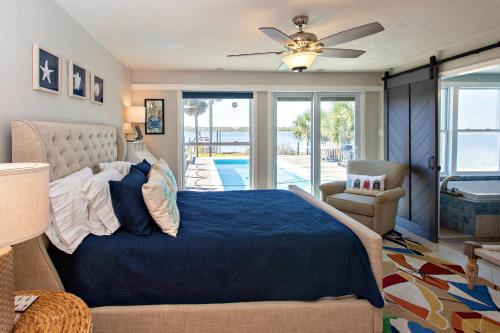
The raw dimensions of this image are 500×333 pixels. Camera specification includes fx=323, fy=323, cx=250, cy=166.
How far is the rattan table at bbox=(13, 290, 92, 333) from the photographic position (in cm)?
130

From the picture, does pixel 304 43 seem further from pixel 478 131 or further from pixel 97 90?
pixel 478 131

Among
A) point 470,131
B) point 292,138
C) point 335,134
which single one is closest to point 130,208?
point 292,138

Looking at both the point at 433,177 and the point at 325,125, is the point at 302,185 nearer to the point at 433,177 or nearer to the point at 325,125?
the point at 325,125

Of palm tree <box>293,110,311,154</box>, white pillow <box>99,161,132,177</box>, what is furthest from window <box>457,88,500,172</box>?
white pillow <box>99,161,132,177</box>

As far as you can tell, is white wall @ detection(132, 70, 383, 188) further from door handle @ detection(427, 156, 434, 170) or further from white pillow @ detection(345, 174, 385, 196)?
door handle @ detection(427, 156, 434, 170)

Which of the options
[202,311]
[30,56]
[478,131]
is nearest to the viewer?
[202,311]

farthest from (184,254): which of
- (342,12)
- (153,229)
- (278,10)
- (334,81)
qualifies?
(334,81)

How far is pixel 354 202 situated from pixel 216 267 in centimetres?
279

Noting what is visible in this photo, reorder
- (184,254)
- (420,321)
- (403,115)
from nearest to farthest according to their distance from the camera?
(184,254)
(420,321)
(403,115)

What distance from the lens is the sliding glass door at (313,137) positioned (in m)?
5.57

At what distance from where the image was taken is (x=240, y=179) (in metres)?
5.70

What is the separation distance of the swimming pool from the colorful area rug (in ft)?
7.64

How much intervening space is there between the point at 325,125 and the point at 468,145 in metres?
2.52

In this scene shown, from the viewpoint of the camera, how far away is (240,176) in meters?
5.70
